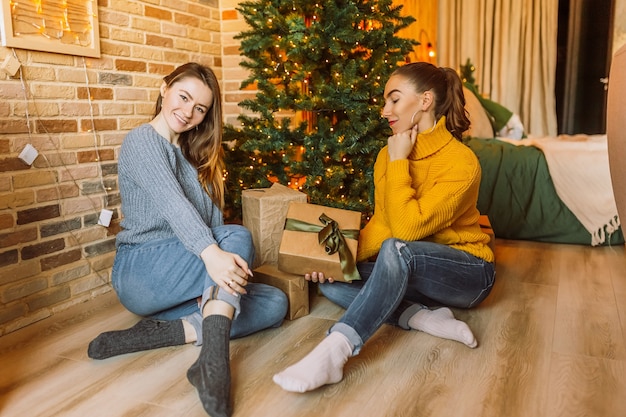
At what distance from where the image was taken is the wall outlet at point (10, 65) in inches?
73.6

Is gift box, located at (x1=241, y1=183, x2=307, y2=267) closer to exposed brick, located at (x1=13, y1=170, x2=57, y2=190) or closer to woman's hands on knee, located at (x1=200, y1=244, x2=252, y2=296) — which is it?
woman's hands on knee, located at (x1=200, y1=244, x2=252, y2=296)

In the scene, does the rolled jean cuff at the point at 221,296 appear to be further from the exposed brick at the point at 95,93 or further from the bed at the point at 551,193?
the bed at the point at 551,193

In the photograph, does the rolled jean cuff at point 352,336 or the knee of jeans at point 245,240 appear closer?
the rolled jean cuff at point 352,336

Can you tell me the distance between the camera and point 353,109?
87.5 inches

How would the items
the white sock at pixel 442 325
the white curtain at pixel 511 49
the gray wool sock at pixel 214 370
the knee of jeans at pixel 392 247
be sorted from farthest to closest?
the white curtain at pixel 511 49, the white sock at pixel 442 325, the knee of jeans at pixel 392 247, the gray wool sock at pixel 214 370

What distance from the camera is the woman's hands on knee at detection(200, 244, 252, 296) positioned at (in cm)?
155

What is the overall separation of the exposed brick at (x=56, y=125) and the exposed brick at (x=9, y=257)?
0.44 metres

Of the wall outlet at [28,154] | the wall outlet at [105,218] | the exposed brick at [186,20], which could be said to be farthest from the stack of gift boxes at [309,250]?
the exposed brick at [186,20]

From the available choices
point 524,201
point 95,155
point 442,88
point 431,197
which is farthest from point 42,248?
point 524,201

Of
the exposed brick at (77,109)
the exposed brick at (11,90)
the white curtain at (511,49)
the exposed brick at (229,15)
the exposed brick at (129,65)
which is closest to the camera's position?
the exposed brick at (11,90)

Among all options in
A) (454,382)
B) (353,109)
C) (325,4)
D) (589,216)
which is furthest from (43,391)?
(589,216)

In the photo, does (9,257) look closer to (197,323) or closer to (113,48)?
(197,323)

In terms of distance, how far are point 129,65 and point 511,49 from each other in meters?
4.56

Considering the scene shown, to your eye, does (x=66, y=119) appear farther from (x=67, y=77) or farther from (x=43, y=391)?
(x=43, y=391)
